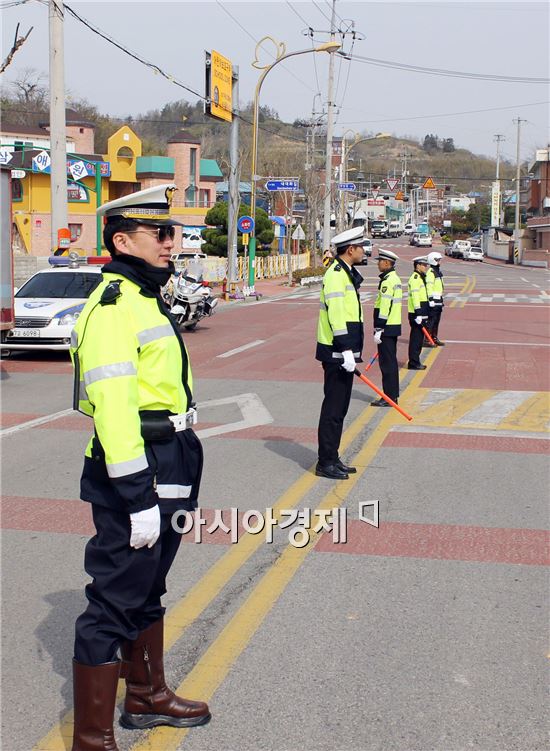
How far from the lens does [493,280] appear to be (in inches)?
1997

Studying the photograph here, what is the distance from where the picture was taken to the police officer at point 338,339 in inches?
307

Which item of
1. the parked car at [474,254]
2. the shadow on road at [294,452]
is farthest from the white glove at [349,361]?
the parked car at [474,254]

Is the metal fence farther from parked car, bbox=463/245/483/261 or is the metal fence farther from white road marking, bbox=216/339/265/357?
parked car, bbox=463/245/483/261

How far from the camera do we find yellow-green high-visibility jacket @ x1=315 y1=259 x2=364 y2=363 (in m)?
7.80

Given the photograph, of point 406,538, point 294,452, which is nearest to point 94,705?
point 406,538

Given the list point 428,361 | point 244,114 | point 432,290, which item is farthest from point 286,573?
point 244,114

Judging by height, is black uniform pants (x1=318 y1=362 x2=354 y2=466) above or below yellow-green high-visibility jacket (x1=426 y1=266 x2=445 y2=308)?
below

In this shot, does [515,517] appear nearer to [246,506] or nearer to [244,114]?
[246,506]

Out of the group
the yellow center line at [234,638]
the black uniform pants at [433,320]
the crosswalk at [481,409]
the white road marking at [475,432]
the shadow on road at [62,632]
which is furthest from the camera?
the black uniform pants at [433,320]

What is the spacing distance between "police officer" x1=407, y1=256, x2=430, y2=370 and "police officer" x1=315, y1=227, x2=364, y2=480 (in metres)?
7.30

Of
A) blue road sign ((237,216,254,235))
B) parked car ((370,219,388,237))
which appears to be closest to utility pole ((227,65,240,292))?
blue road sign ((237,216,254,235))

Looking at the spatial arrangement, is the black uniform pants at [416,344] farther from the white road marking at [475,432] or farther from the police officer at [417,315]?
the white road marking at [475,432]

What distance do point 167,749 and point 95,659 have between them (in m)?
0.51

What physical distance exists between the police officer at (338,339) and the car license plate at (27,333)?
28.1 feet
